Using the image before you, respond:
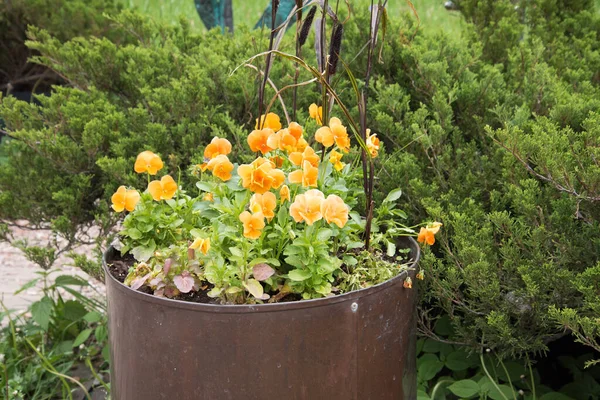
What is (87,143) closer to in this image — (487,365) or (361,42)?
(361,42)

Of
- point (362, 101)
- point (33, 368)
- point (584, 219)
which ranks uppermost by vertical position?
point (362, 101)

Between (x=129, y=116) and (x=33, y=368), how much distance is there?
3.31 feet

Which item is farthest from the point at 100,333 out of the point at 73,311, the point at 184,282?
the point at 184,282

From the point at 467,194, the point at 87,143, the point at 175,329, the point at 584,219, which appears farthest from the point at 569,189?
the point at 87,143

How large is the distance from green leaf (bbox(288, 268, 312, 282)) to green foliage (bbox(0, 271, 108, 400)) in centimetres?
133

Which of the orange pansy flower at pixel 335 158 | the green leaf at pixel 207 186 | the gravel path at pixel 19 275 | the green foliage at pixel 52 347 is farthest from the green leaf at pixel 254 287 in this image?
the gravel path at pixel 19 275

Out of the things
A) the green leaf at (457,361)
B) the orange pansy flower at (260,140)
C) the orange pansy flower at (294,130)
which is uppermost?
the orange pansy flower at (294,130)

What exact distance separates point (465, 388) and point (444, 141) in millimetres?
796

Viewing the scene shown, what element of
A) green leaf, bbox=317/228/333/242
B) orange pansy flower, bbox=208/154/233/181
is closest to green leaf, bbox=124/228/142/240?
orange pansy flower, bbox=208/154/233/181

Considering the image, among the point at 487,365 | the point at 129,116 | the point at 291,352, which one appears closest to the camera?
the point at 291,352

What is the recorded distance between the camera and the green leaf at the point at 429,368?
7.75ft

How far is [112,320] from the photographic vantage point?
1677 mm

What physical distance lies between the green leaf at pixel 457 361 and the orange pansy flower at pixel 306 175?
1015mm

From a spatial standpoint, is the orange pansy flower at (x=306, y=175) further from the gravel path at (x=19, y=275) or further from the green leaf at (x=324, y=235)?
the gravel path at (x=19, y=275)
